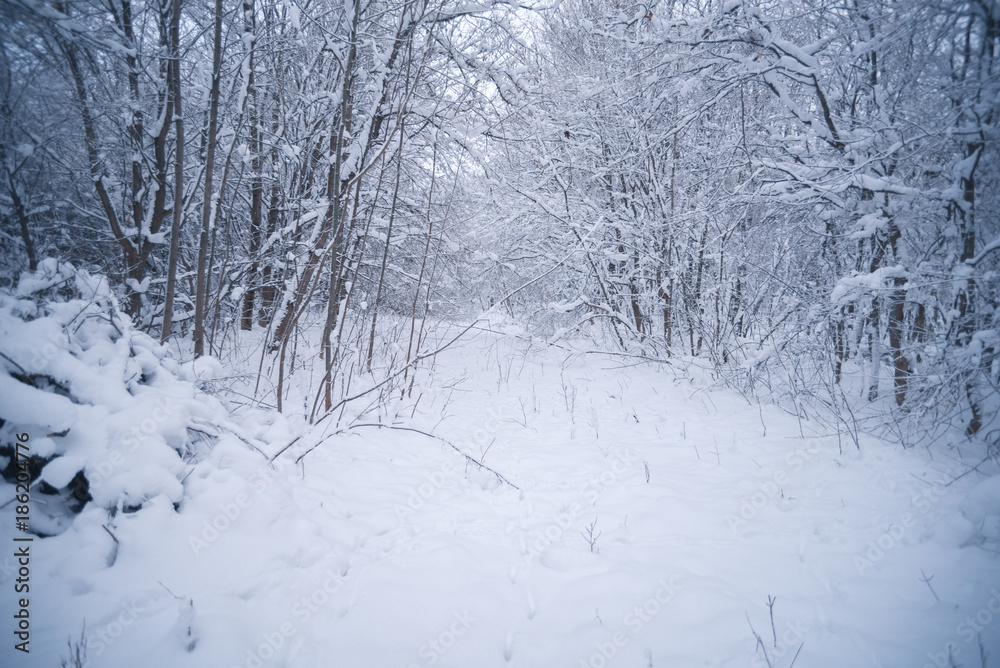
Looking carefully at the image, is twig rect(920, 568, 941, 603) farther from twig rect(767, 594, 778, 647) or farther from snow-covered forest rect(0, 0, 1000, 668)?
twig rect(767, 594, 778, 647)

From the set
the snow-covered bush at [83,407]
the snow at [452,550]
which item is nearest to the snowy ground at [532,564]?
the snow at [452,550]

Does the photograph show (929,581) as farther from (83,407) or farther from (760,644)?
(83,407)

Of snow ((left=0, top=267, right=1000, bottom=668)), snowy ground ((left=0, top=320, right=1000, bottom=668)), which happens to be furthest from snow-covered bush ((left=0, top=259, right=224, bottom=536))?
snowy ground ((left=0, top=320, right=1000, bottom=668))

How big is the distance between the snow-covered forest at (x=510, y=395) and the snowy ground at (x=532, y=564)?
17 mm

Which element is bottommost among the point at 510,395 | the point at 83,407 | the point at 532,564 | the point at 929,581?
the point at 510,395

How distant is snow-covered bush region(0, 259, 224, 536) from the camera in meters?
1.79

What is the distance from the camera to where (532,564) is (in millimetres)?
2111

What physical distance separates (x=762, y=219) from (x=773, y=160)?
2.28ft

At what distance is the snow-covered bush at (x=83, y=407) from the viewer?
70.3 inches

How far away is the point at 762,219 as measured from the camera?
4914 millimetres

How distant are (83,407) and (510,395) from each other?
4550 mm

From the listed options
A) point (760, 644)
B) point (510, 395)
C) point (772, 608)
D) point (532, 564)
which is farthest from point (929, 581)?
point (510, 395)

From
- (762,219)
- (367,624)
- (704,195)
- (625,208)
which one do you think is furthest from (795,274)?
(367,624)

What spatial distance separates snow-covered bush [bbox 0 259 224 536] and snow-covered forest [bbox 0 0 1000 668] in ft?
0.05
